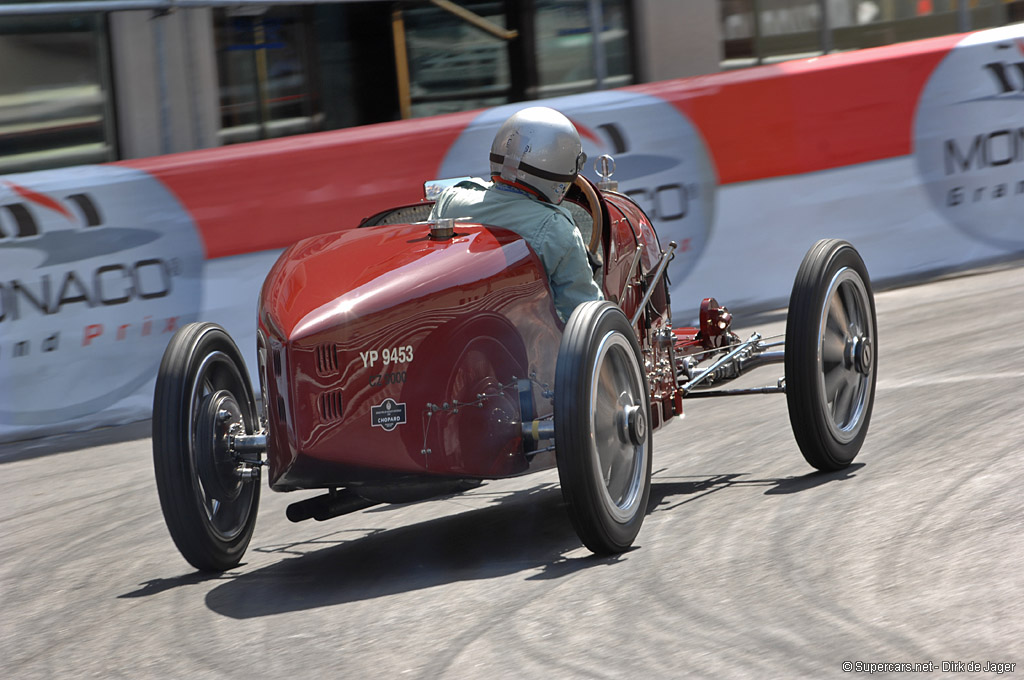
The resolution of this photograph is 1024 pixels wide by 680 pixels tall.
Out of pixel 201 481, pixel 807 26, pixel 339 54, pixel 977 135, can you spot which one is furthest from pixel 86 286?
pixel 807 26

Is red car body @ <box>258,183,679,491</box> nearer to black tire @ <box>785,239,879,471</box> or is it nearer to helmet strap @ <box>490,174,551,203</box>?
helmet strap @ <box>490,174,551,203</box>

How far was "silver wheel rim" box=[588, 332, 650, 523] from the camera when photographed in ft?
17.5

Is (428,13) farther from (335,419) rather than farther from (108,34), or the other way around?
(335,419)

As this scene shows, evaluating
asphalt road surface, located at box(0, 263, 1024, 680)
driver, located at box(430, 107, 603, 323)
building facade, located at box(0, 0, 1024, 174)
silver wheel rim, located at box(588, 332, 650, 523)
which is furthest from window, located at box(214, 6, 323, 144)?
silver wheel rim, located at box(588, 332, 650, 523)

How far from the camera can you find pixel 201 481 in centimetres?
553

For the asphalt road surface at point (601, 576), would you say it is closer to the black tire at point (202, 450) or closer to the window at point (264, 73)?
the black tire at point (202, 450)

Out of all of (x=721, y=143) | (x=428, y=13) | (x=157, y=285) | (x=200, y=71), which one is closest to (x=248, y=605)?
(x=157, y=285)

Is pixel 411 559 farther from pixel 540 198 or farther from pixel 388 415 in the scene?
pixel 540 198

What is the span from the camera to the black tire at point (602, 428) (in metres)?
4.96

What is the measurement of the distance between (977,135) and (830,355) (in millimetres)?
7003

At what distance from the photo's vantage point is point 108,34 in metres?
12.7

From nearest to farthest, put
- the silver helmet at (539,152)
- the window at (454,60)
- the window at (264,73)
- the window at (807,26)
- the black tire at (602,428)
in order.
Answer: the black tire at (602,428), the silver helmet at (539,152), the window at (264,73), the window at (454,60), the window at (807,26)

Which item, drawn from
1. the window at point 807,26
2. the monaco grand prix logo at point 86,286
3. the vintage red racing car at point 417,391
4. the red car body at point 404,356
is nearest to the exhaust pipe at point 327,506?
the vintage red racing car at point 417,391

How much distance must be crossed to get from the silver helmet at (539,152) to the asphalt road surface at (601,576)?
144 cm
